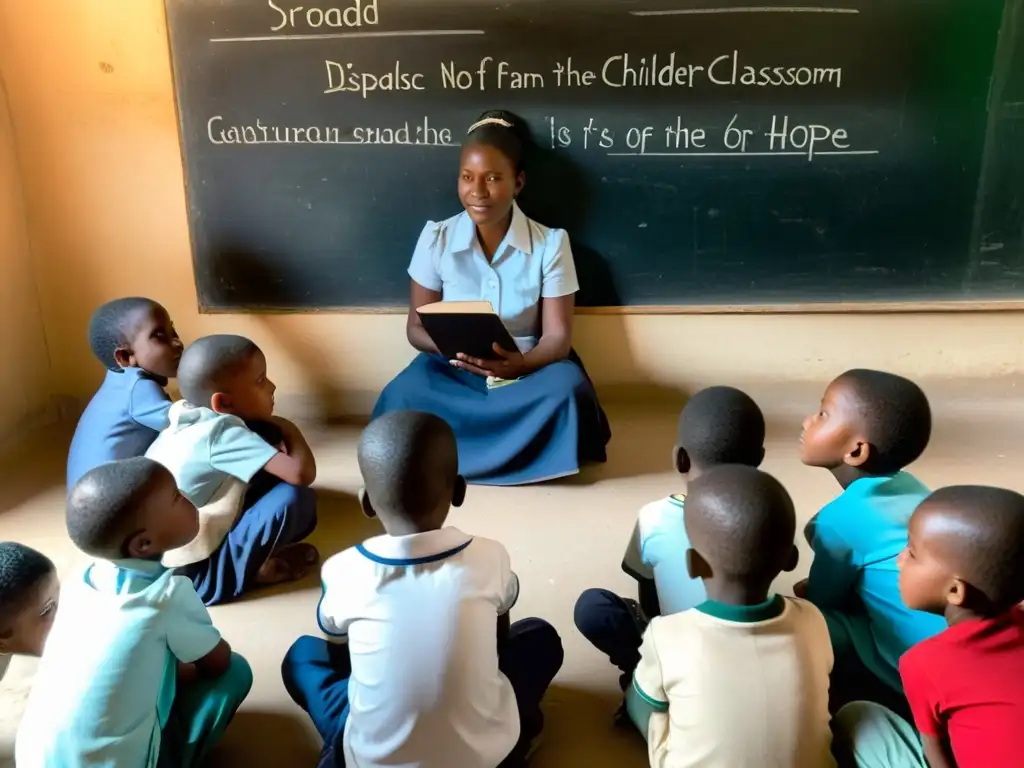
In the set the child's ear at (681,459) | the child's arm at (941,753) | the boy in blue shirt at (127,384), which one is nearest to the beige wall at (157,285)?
the boy in blue shirt at (127,384)

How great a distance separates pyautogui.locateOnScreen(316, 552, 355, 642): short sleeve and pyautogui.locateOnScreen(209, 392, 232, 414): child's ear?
2.20 ft

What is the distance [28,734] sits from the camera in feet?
4.09

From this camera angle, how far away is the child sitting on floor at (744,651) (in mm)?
1186

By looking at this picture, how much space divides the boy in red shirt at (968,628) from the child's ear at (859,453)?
14.3 inches

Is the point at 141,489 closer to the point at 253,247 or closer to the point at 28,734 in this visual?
the point at 28,734

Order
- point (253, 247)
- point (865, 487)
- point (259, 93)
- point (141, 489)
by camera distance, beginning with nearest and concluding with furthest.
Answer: point (141, 489) → point (865, 487) → point (259, 93) → point (253, 247)

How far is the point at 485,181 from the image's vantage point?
266cm

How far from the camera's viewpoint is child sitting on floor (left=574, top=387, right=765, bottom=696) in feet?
4.87

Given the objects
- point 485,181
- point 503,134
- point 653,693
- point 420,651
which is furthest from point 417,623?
point 503,134

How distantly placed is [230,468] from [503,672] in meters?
0.78

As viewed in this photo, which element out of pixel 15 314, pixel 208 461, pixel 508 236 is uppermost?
pixel 508 236

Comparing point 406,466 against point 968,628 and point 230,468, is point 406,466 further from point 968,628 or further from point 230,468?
point 968,628

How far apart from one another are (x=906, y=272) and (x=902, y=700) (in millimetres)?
1828

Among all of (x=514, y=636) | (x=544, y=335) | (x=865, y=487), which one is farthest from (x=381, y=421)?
(x=544, y=335)
